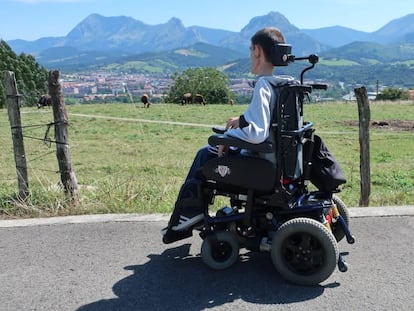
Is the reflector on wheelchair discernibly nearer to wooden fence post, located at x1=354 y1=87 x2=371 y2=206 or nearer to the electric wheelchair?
the electric wheelchair

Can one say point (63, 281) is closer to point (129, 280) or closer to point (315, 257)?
point (129, 280)

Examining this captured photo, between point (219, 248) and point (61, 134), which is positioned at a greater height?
point (61, 134)

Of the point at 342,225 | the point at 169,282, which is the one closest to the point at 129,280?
the point at 169,282

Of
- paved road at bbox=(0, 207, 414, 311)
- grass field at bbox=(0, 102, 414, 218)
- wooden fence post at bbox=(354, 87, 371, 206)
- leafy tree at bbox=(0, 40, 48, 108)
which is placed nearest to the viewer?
paved road at bbox=(0, 207, 414, 311)

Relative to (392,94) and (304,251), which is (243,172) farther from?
(392,94)

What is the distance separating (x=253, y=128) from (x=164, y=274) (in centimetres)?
135

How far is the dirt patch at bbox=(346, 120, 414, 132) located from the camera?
65.4 feet

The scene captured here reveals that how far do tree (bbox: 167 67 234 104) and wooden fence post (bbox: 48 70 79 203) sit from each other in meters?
52.2

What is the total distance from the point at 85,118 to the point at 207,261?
2082 centimetres

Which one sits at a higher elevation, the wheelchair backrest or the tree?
the tree

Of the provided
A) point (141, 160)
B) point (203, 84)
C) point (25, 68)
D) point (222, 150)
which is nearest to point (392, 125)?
point (141, 160)

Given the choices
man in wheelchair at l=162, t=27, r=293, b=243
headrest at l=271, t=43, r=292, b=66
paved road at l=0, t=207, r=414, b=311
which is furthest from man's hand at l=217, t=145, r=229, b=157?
paved road at l=0, t=207, r=414, b=311

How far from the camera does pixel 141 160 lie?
42.2ft

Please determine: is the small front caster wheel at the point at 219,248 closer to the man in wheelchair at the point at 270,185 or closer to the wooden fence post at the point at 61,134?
the man in wheelchair at the point at 270,185
